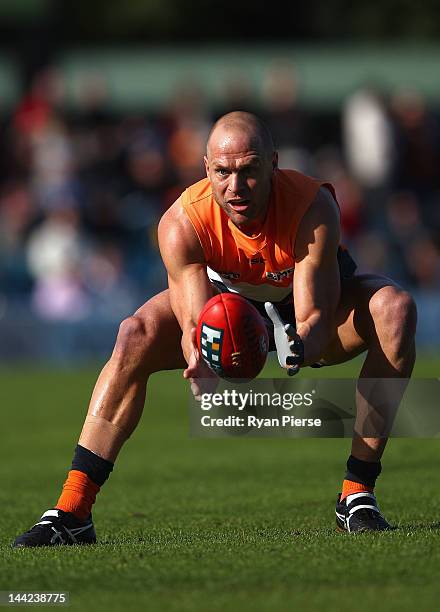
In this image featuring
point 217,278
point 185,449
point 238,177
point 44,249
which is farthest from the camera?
point 44,249

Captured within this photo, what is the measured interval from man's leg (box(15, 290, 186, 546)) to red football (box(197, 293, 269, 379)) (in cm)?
63

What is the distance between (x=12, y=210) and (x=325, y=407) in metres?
12.4

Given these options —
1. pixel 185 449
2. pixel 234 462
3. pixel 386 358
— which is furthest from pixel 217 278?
pixel 185 449

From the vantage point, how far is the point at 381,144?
1811 centimetres

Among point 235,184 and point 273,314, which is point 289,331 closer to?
point 273,314

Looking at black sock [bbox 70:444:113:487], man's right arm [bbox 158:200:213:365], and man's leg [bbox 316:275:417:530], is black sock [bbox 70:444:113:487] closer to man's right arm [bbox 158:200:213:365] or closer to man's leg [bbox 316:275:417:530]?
man's right arm [bbox 158:200:213:365]

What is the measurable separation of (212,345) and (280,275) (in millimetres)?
804

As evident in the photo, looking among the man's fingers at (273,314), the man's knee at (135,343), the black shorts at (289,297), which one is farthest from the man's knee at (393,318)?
the man's knee at (135,343)

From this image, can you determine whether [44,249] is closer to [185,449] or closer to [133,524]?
[185,449]

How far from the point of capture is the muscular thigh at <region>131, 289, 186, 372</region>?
21.0ft

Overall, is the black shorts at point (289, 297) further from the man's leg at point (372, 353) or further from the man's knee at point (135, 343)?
the man's knee at point (135, 343)

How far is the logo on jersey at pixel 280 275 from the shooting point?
6375 mm

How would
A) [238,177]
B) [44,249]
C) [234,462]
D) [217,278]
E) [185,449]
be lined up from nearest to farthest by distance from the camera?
[238,177]
[217,278]
[234,462]
[185,449]
[44,249]

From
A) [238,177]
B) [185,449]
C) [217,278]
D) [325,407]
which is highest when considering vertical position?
[238,177]
